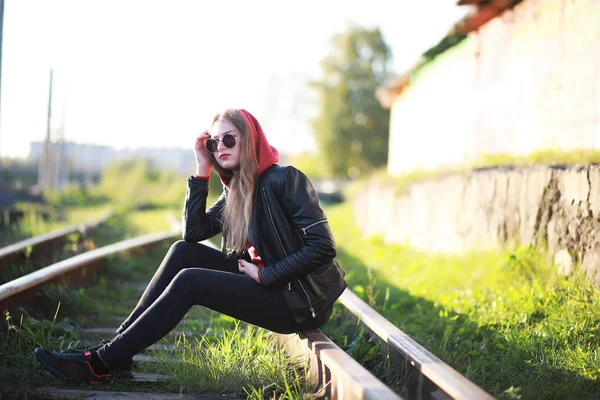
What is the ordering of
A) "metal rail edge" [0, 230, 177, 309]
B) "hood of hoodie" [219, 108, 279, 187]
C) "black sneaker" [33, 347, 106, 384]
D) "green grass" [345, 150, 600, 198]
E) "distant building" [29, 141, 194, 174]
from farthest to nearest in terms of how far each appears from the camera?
"distant building" [29, 141, 194, 174] → "green grass" [345, 150, 600, 198] → "metal rail edge" [0, 230, 177, 309] → "hood of hoodie" [219, 108, 279, 187] → "black sneaker" [33, 347, 106, 384]

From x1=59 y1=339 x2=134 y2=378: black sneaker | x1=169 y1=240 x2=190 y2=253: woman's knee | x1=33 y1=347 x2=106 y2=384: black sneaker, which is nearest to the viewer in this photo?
x1=33 y1=347 x2=106 y2=384: black sneaker

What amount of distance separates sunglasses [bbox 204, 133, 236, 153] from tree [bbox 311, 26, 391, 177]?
4354 cm

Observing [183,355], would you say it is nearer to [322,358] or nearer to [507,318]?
[322,358]

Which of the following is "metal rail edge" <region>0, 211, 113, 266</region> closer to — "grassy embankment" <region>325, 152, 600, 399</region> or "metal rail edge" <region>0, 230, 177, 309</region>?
"metal rail edge" <region>0, 230, 177, 309</region>

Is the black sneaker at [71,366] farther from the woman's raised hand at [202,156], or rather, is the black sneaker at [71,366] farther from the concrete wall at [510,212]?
the concrete wall at [510,212]

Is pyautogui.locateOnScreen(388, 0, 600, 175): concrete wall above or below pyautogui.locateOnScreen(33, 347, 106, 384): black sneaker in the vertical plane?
above

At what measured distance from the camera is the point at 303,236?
330 centimetres

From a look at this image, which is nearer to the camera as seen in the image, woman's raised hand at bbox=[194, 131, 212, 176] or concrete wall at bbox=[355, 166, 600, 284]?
woman's raised hand at bbox=[194, 131, 212, 176]

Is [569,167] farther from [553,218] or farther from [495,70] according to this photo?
[495,70]

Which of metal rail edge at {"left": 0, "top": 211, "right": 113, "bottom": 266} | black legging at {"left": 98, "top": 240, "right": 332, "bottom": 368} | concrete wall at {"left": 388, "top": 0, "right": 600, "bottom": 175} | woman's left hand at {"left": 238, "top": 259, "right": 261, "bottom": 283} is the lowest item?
metal rail edge at {"left": 0, "top": 211, "right": 113, "bottom": 266}

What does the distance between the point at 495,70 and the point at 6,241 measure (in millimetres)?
7571

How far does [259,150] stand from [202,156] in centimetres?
44

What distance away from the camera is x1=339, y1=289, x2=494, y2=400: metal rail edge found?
2421 mm

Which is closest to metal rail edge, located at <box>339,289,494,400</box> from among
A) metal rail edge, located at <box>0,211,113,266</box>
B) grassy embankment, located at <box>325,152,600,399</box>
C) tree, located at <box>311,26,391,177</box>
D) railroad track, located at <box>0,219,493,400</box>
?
railroad track, located at <box>0,219,493,400</box>
